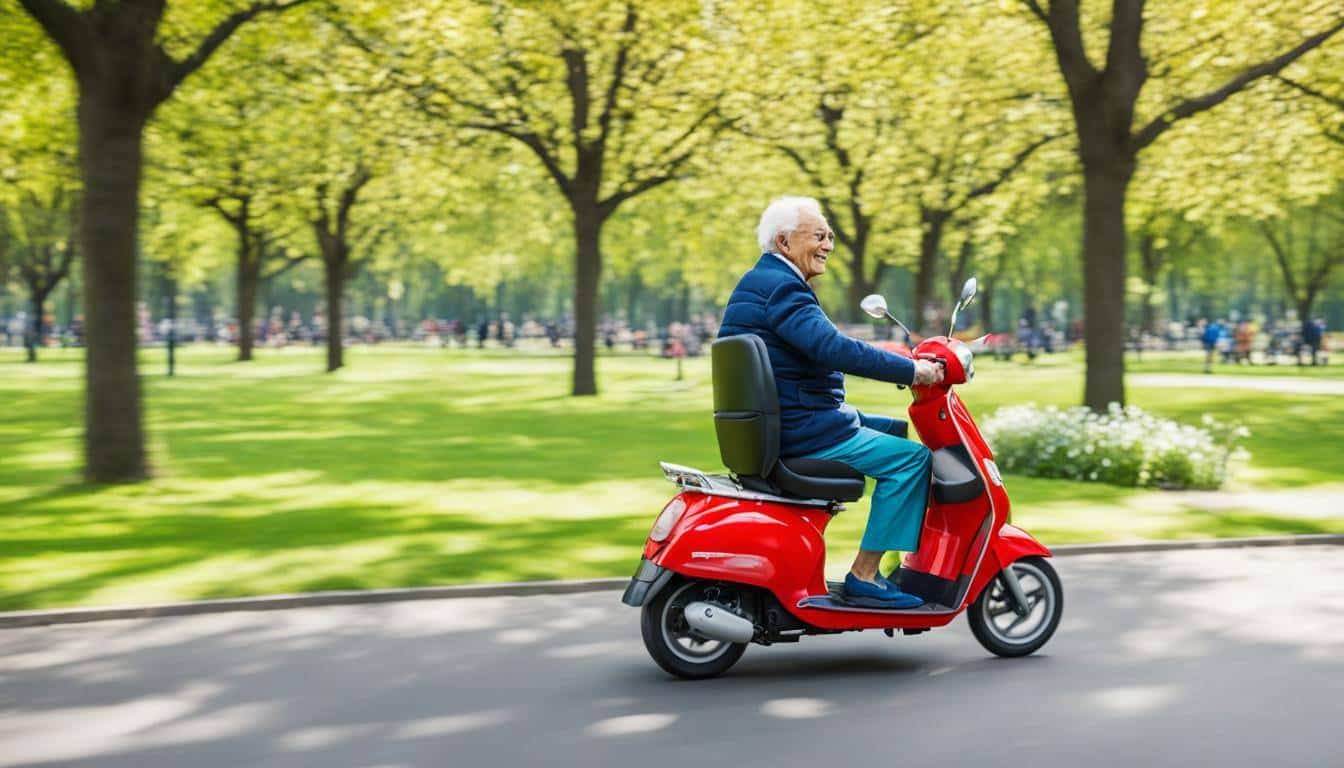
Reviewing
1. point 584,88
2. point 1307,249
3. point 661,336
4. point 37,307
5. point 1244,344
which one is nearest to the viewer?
point 584,88

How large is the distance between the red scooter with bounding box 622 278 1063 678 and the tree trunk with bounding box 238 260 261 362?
3691 cm

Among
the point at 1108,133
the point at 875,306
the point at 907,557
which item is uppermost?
the point at 1108,133

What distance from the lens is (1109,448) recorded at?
14.0 metres

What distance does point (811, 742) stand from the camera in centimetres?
496

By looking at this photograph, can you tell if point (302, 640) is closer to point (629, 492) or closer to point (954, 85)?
point (629, 492)

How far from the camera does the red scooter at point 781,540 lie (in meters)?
5.84

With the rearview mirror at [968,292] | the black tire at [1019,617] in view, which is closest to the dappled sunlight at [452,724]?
the black tire at [1019,617]

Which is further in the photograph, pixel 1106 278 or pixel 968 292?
pixel 1106 278

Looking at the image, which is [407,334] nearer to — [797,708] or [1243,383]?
[1243,383]

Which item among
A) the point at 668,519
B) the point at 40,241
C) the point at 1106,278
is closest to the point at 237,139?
the point at 1106,278

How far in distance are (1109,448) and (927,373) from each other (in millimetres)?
8768

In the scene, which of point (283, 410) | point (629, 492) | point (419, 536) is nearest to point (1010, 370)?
point (283, 410)

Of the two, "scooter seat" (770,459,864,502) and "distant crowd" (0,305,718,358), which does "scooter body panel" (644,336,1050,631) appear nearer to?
"scooter seat" (770,459,864,502)

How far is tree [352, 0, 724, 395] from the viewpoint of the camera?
79.2 ft
